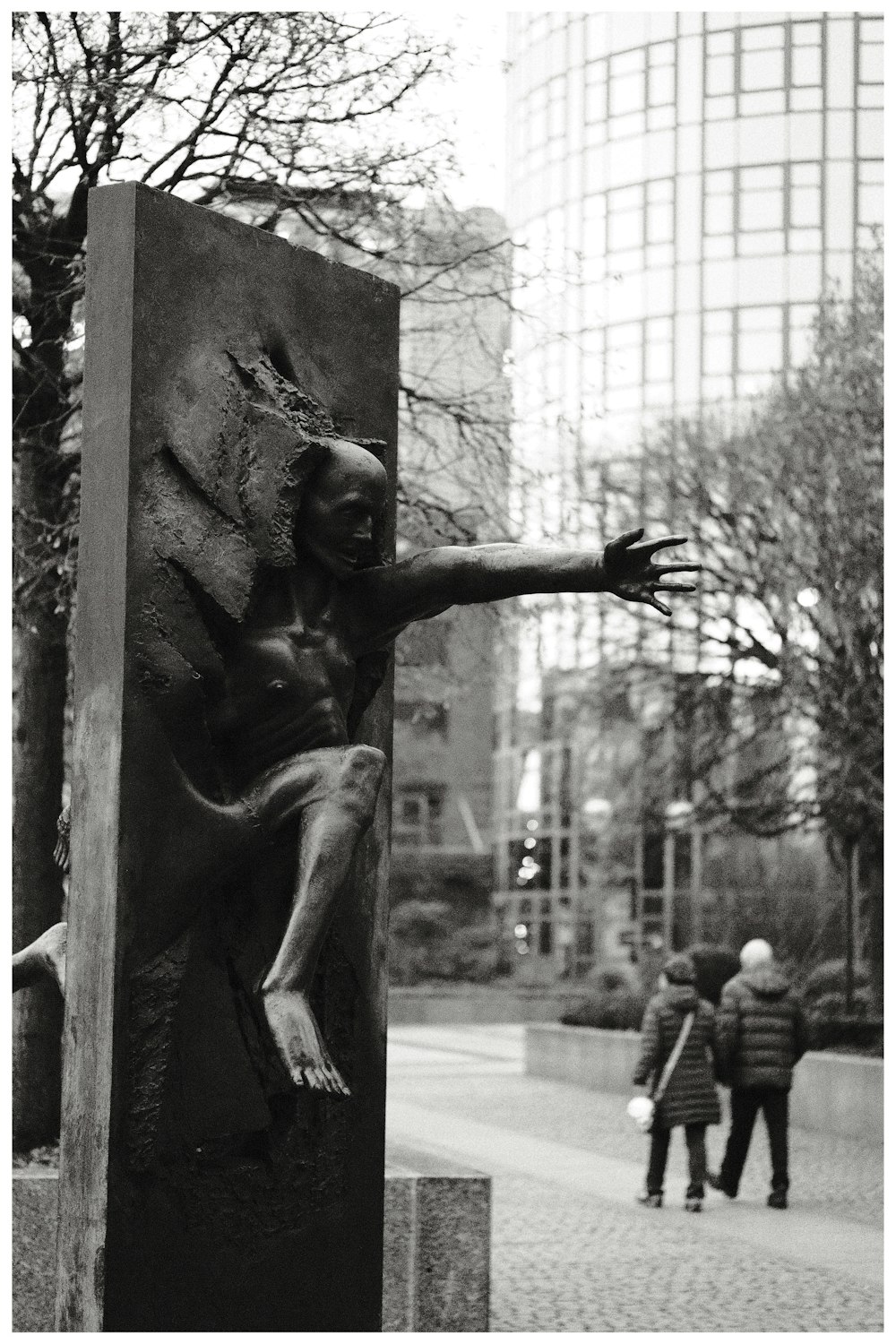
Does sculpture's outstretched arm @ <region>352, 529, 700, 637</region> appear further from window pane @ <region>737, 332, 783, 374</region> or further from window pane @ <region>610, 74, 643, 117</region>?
window pane @ <region>610, 74, 643, 117</region>

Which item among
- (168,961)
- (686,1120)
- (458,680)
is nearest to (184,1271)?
(168,961)

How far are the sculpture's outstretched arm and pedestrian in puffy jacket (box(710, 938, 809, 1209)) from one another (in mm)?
8644

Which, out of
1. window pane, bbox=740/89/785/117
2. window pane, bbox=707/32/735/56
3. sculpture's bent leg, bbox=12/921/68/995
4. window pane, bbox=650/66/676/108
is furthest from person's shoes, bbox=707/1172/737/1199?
window pane, bbox=650/66/676/108

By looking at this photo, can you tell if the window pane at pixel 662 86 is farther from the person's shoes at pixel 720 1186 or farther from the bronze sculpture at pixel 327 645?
the bronze sculpture at pixel 327 645

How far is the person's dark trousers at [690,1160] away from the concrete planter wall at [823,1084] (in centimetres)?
474

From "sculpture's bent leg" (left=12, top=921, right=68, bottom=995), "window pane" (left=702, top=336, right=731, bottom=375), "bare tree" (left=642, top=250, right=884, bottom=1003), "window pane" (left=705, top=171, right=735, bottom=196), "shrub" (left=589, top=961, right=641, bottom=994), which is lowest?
"shrub" (left=589, top=961, right=641, bottom=994)

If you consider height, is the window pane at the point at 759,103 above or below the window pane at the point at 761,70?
below

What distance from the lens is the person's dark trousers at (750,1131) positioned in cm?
1280

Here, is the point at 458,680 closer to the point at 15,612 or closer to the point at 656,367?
the point at 15,612

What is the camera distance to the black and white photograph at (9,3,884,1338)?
4516 millimetres

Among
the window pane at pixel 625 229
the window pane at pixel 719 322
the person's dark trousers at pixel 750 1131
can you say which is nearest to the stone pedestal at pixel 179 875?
the person's dark trousers at pixel 750 1131

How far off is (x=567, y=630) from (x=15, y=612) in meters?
17.1

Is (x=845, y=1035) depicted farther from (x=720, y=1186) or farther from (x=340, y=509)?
(x=340, y=509)
